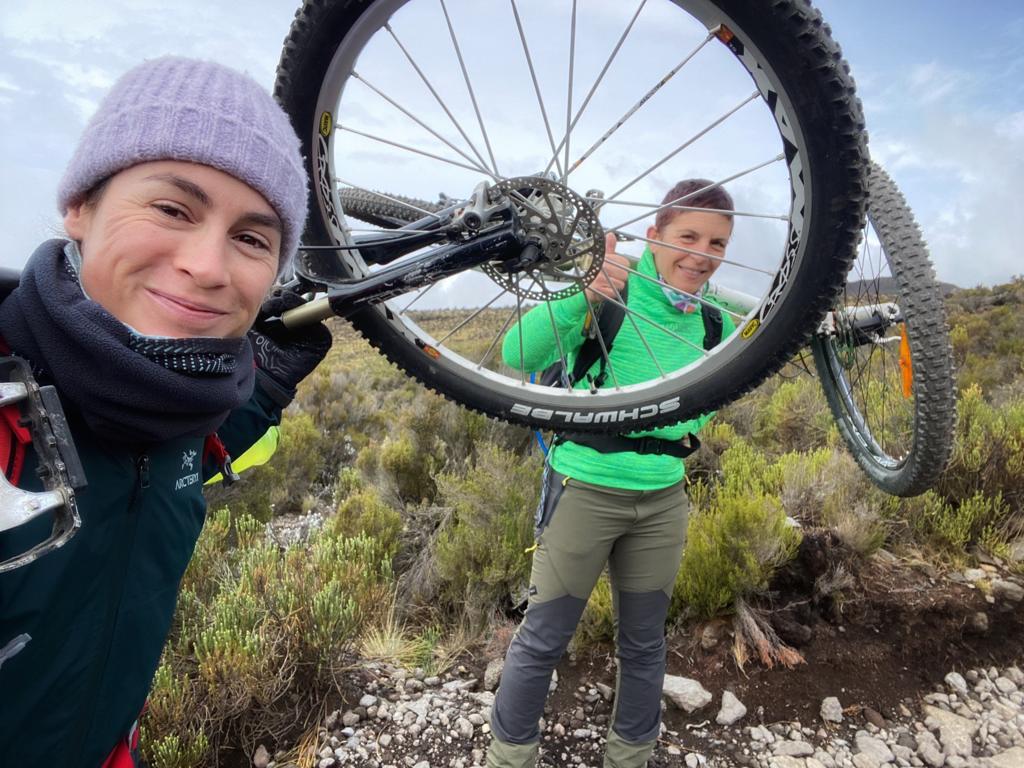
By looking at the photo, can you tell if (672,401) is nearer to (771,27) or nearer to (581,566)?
(581,566)

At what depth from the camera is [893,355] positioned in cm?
329

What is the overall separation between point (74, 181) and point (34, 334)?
0.93 ft

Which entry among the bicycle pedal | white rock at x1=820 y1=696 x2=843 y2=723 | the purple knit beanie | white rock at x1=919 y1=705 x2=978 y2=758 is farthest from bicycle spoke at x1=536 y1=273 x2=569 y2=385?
white rock at x1=919 y1=705 x2=978 y2=758

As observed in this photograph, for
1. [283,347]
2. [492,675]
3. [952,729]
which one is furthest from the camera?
[492,675]

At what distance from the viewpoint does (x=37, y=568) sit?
32.1 inches

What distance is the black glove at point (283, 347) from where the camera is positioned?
4.90 feet

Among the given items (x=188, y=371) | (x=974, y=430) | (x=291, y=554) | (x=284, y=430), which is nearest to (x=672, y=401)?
(x=188, y=371)

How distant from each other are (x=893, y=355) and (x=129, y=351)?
11.7 feet

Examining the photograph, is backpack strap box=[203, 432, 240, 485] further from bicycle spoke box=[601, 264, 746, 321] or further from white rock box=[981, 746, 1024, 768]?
white rock box=[981, 746, 1024, 768]

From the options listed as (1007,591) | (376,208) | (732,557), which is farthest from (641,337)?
(1007,591)

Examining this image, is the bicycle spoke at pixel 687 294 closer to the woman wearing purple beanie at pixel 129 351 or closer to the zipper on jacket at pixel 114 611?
the woman wearing purple beanie at pixel 129 351

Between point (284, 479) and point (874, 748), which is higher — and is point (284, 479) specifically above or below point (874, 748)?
below

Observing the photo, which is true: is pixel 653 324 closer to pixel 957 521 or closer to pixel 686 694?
pixel 686 694

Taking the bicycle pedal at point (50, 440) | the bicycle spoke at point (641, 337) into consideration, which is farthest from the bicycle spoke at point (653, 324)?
the bicycle pedal at point (50, 440)
